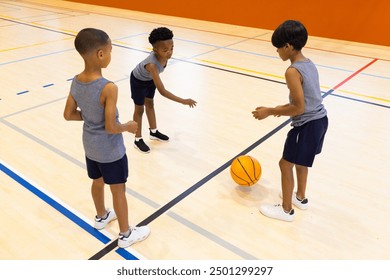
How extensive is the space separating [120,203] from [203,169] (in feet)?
3.69

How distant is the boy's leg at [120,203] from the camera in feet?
6.98

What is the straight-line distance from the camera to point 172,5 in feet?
33.0

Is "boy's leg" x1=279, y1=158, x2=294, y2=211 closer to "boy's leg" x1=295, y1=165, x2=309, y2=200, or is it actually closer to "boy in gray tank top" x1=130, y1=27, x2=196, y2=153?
"boy's leg" x1=295, y1=165, x2=309, y2=200

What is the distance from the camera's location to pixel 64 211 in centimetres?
257

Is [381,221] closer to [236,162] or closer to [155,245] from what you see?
[236,162]

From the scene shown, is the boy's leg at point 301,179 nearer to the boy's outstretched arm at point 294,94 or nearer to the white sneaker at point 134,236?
the boy's outstretched arm at point 294,94

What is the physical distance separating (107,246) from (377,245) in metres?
1.78

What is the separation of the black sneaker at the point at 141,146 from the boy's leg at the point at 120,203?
48.9 inches

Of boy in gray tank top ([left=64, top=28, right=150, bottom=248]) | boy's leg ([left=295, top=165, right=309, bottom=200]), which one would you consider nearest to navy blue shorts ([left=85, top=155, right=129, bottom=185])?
boy in gray tank top ([left=64, top=28, right=150, bottom=248])

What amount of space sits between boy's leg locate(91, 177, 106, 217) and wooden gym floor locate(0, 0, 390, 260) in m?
0.14

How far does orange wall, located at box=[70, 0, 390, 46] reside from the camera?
7.19m

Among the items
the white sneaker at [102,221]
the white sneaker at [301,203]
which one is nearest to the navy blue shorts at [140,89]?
the white sneaker at [102,221]

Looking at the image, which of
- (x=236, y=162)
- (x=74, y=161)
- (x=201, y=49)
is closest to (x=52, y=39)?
(x=201, y=49)

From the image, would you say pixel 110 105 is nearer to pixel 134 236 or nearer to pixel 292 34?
pixel 134 236
